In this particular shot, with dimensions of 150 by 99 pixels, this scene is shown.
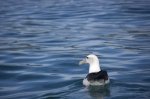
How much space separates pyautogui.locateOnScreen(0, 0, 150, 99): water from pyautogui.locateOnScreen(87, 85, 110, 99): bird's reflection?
40 millimetres

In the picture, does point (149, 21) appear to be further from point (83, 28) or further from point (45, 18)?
point (45, 18)

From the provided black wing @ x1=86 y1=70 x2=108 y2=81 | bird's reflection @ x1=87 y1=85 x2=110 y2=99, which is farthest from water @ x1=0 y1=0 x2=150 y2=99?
black wing @ x1=86 y1=70 x2=108 y2=81

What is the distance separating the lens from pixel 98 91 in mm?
19391

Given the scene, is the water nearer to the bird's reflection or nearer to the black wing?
the bird's reflection

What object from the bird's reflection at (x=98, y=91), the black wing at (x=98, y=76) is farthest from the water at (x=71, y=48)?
the black wing at (x=98, y=76)

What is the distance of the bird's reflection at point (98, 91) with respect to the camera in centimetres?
1874

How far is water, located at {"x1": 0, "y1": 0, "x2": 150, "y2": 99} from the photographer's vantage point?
1994cm

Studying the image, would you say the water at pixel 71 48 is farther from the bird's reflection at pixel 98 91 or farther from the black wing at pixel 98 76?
the black wing at pixel 98 76

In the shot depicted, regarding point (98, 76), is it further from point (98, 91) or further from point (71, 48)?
point (71, 48)

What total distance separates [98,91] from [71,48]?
10.4 metres

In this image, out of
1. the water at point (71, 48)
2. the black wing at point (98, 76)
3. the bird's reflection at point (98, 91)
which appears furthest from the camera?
the water at point (71, 48)

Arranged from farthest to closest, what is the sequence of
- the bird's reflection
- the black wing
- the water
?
the water < the black wing < the bird's reflection

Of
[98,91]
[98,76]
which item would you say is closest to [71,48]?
[98,91]

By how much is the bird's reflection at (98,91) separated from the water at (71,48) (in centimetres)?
4
